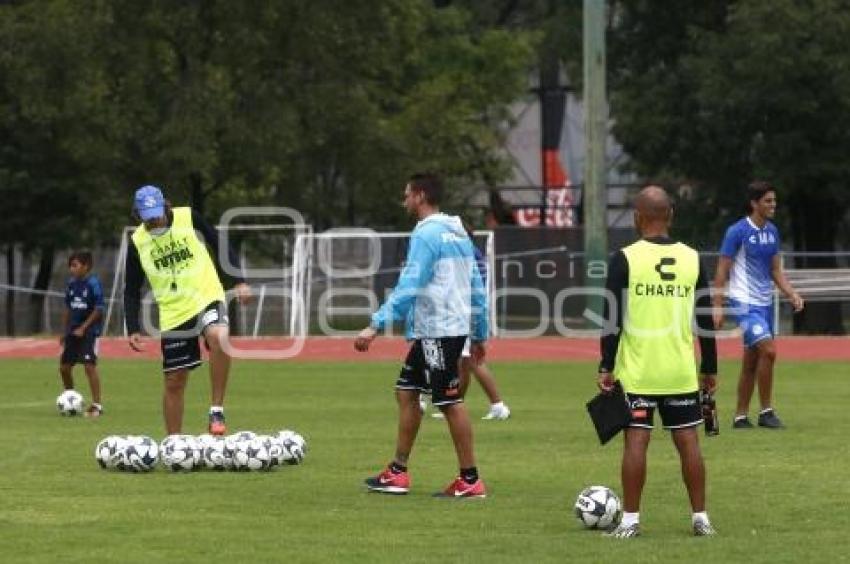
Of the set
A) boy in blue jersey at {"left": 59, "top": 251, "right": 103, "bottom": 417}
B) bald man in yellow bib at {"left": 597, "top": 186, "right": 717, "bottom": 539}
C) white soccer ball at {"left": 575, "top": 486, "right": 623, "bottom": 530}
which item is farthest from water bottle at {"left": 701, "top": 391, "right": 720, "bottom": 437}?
boy in blue jersey at {"left": 59, "top": 251, "right": 103, "bottom": 417}

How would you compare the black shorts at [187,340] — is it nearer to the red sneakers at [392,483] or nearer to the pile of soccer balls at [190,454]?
the pile of soccer balls at [190,454]

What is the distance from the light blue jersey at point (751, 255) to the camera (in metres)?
17.8

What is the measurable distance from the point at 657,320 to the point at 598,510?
46.1 inches

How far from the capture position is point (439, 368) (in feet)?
41.7

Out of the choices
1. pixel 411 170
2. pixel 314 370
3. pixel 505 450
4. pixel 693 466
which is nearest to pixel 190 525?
pixel 693 466

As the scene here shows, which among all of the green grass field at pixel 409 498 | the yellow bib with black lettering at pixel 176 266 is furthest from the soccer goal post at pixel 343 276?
the yellow bib with black lettering at pixel 176 266

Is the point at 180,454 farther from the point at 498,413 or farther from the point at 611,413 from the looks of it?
the point at 498,413

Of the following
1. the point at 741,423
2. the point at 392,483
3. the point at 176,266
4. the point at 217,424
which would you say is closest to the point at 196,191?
the point at 741,423

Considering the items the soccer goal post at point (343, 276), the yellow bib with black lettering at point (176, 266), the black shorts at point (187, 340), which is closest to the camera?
the black shorts at point (187, 340)

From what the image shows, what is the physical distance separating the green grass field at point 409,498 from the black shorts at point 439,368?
70 cm

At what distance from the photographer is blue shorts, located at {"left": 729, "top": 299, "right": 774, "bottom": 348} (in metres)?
17.8

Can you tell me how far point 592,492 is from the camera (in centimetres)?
1115

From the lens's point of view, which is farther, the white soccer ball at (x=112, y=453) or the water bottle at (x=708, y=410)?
the white soccer ball at (x=112, y=453)

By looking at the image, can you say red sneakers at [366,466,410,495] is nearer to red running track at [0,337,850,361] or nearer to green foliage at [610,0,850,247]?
red running track at [0,337,850,361]
